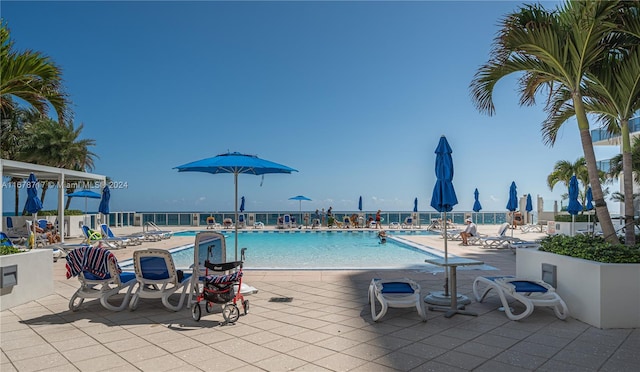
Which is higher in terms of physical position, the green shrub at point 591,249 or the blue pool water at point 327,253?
the green shrub at point 591,249

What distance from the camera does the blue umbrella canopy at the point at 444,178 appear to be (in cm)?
536

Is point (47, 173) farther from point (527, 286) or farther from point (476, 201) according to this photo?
point (476, 201)

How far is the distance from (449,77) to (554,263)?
10.7 meters

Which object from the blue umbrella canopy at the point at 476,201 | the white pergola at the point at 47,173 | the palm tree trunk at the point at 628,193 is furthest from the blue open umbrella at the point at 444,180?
the blue umbrella canopy at the point at 476,201

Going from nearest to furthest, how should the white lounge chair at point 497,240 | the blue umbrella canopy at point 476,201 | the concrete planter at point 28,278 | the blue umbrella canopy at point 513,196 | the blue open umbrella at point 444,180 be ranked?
the concrete planter at point 28,278 → the blue open umbrella at point 444,180 → the white lounge chair at point 497,240 → the blue umbrella canopy at point 513,196 → the blue umbrella canopy at point 476,201

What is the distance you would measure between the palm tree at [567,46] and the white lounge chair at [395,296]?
2731mm

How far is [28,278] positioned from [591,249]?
7263 millimetres

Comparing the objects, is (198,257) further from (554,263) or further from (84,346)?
(554,263)

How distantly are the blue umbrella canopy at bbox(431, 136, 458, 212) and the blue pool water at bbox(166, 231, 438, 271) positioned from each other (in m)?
3.36

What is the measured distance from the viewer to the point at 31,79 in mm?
6055

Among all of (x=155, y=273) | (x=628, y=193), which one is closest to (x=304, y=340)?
(x=155, y=273)

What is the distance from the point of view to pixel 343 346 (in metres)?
3.67

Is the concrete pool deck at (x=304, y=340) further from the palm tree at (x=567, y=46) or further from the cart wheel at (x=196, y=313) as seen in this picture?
the palm tree at (x=567, y=46)

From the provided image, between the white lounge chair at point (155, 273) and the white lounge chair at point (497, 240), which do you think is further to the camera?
the white lounge chair at point (497, 240)
